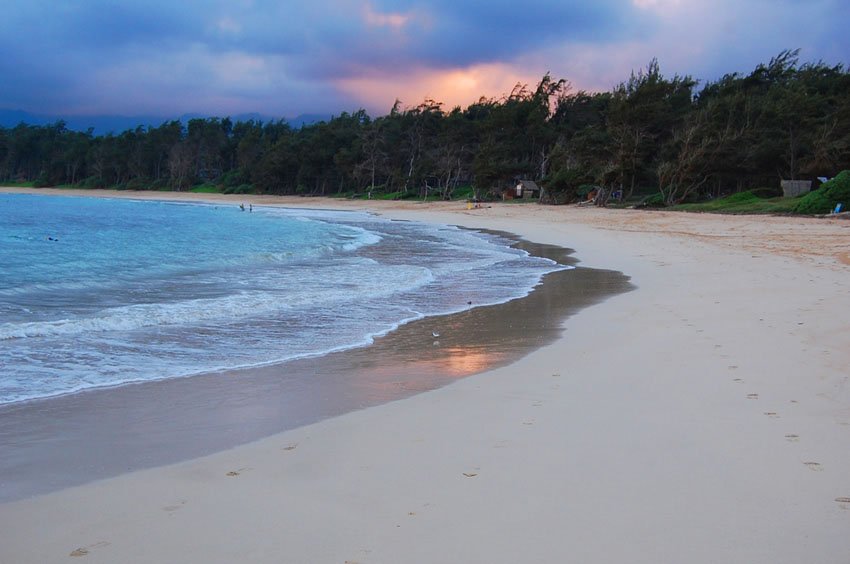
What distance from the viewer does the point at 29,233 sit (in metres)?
32.6

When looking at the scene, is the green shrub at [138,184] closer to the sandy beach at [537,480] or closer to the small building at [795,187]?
the small building at [795,187]

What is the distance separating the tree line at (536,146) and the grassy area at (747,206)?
13.4 feet

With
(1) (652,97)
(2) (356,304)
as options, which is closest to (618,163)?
(1) (652,97)

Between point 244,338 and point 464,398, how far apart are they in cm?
426

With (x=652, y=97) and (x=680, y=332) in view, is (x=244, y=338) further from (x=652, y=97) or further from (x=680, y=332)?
(x=652, y=97)

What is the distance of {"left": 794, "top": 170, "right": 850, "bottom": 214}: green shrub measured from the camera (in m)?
30.7

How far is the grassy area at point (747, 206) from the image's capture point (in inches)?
1319

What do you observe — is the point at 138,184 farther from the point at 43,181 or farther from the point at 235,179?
the point at 43,181

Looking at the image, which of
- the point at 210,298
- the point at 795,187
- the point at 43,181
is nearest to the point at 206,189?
the point at 43,181

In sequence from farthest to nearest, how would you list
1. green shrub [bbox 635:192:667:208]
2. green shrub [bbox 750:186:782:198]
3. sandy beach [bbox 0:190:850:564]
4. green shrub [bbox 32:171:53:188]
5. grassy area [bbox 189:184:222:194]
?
green shrub [bbox 32:171:53:188] → grassy area [bbox 189:184:222:194] → green shrub [bbox 635:192:667:208] → green shrub [bbox 750:186:782:198] → sandy beach [bbox 0:190:850:564]

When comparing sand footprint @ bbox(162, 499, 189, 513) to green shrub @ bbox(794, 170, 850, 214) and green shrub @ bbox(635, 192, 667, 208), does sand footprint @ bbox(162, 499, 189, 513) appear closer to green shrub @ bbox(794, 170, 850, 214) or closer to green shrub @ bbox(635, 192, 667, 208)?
green shrub @ bbox(794, 170, 850, 214)

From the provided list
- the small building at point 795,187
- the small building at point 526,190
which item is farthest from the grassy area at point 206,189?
the small building at point 795,187

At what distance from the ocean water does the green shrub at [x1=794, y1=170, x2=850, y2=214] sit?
50.6 feet

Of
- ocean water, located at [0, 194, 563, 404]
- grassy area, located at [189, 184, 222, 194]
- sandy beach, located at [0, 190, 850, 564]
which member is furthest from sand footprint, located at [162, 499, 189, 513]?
grassy area, located at [189, 184, 222, 194]
